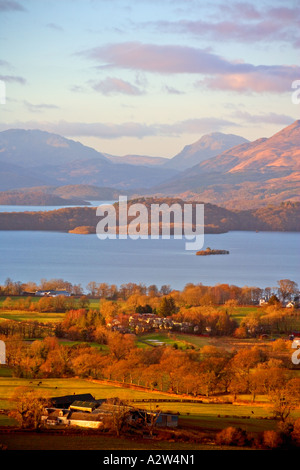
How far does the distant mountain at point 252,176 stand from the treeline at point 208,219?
801 inches

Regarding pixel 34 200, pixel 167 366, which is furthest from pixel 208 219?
pixel 167 366

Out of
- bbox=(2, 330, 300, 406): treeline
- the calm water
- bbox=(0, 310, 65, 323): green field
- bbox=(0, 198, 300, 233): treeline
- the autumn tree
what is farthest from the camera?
bbox=(0, 198, 300, 233): treeline

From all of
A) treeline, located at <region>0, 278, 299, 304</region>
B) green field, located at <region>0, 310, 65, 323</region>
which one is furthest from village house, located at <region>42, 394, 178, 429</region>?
treeline, located at <region>0, 278, 299, 304</region>

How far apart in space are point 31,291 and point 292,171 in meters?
121

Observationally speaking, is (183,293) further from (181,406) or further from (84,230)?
(84,230)

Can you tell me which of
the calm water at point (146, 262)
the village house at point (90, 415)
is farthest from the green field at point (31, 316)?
the calm water at point (146, 262)

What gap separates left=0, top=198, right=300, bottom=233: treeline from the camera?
69875 mm

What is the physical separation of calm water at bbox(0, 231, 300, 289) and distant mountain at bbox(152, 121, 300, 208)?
1840 inches

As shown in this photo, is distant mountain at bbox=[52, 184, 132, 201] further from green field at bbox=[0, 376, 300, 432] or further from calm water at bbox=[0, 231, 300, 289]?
green field at bbox=[0, 376, 300, 432]

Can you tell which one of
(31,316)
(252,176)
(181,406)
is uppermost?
(252,176)

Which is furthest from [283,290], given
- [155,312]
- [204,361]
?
[204,361]

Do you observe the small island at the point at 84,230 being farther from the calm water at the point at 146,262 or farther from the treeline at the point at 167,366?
the treeline at the point at 167,366

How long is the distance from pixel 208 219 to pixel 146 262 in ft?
117

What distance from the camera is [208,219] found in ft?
241
